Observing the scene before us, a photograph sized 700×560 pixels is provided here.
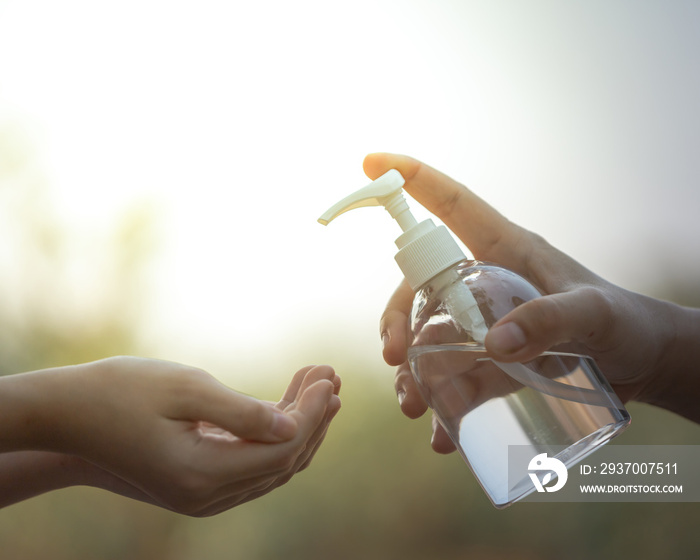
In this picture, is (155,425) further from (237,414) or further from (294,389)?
(294,389)

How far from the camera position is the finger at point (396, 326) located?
2.18 feet

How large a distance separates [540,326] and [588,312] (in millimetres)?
88

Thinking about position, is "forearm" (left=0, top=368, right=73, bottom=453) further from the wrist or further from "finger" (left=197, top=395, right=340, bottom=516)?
"finger" (left=197, top=395, right=340, bottom=516)

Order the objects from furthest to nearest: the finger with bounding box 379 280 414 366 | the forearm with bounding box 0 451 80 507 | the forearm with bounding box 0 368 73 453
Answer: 1. the finger with bounding box 379 280 414 366
2. the forearm with bounding box 0 451 80 507
3. the forearm with bounding box 0 368 73 453

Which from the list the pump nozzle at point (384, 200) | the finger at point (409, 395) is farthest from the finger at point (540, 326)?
the finger at point (409, 395)

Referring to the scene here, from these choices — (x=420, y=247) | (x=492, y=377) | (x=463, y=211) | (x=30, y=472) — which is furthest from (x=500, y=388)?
(x=30, y=472)

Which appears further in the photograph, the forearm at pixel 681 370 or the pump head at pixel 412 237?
the forearm at pixel 681 370

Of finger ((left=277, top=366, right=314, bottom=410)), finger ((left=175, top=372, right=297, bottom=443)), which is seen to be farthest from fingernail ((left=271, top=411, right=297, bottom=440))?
finger ((left=277, top=366, right=314, bottom=410))

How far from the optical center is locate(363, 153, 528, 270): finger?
2.30 ft

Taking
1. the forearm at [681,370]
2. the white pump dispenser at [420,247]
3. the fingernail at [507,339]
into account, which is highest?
the white pump dispenser at [420,247]

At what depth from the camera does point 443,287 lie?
50 cm

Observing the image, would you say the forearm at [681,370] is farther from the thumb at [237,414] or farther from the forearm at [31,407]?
the forearm at [31,407]

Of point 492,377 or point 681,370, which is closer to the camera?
point 492,377

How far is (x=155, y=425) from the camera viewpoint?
0.43 metres
